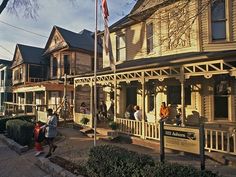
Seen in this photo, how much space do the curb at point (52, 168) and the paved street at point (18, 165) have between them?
161 millimetres

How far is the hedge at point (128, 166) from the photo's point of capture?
4.96m

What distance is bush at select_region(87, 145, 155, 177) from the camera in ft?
19.5

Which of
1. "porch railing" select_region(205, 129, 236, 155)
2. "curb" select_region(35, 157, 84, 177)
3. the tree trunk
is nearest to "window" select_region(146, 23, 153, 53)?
"porch railing" select_region(205, 129, 236, 155)

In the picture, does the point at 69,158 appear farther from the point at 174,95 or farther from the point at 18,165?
the point at 174,95

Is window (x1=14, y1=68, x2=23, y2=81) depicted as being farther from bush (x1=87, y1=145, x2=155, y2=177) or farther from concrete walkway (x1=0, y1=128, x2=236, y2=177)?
bush (x1=87, y1=145, x2=155, y2=177)

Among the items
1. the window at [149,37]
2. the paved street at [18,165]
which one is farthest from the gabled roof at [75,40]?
the paved street at [18,165]

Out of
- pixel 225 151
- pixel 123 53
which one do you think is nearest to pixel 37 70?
pixel 123 53

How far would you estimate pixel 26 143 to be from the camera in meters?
12.9

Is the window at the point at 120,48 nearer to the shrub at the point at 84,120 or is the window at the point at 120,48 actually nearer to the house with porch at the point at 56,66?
the shrub at the point at 84,120

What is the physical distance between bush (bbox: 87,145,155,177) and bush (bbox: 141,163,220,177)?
1.28ft

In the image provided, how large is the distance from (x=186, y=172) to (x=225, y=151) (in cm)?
538

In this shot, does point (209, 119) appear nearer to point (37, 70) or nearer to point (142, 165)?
point (142, 165)

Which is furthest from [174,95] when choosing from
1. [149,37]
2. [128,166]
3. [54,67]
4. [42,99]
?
[42,99]

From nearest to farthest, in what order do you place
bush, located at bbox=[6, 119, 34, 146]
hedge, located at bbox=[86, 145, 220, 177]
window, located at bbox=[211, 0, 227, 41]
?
hedge, located at bbox=[86, 145, 220, 177] → bush, located at bbox=[6, 119, 34, 146] → window, located at bbox=[211, 0, 227, 41]
